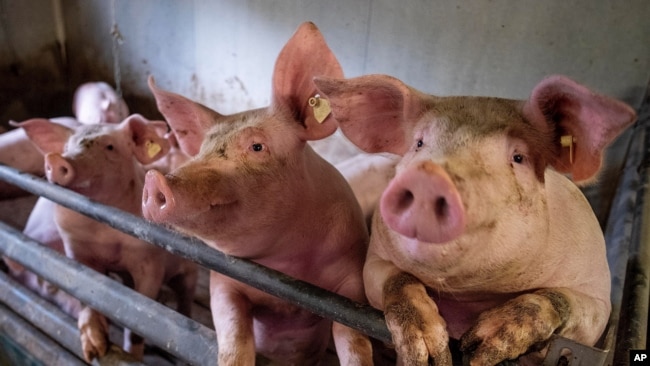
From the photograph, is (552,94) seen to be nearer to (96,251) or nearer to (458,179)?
(458,179)

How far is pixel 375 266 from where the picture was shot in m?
1.43

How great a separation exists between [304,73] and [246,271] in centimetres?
63

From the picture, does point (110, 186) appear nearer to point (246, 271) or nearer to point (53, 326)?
point (53, 326)

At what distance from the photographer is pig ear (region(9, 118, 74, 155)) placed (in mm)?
2498

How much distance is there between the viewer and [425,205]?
942mm

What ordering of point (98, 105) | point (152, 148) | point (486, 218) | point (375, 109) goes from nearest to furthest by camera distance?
point (486, 218) < point (375, 109) < point (152, 148) < point (98, 105)

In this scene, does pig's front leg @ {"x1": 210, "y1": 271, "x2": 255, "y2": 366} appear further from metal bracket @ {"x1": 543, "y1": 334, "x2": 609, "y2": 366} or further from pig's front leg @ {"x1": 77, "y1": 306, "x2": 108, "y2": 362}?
metal bracket @ {"x1": 543, "y1": 334, "x2": 609, "y2": 366}

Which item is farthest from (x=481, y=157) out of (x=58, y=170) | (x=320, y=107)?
(x=58, y=170)

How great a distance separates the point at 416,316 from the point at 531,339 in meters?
0.24

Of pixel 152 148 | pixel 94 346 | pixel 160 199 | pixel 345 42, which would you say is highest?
pixel 345 42

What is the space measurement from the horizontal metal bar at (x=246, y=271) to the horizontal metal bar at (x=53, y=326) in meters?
0.50

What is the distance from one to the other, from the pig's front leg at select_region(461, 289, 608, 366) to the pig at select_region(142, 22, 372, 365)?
0.45 meters

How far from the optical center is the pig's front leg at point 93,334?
191 cm

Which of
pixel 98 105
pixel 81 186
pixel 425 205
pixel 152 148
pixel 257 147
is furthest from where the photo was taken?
pixel 98 105
